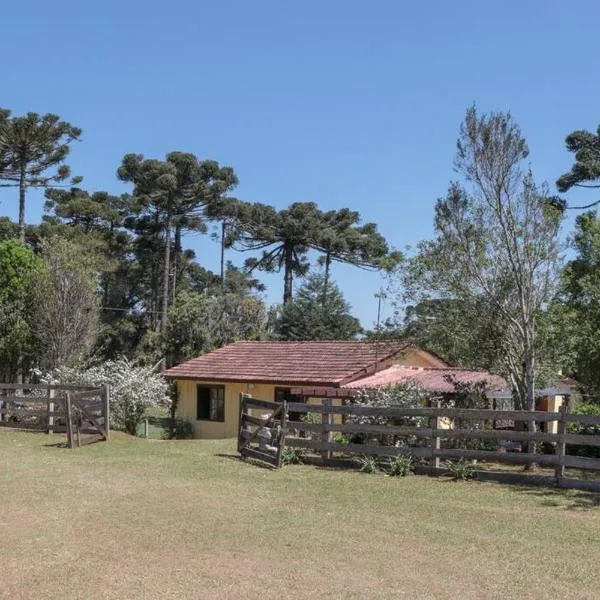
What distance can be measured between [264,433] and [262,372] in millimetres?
11939

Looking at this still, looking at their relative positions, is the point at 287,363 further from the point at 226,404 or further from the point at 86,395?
the point at 86,395

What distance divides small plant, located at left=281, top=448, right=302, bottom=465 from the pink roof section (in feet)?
21.7

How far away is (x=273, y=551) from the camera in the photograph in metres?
7.47

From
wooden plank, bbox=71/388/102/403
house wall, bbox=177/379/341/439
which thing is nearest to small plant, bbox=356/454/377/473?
wooden plank, bbox=71/388/102/403

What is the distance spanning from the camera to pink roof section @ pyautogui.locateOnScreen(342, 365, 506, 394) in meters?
21.0

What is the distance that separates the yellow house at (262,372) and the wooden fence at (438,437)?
916 cm

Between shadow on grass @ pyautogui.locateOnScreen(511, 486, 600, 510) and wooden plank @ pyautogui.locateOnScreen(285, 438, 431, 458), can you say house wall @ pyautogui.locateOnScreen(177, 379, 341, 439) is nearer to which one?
wooden plank @ pyautogui.locateOnScreen(285, 438, 431, 458)

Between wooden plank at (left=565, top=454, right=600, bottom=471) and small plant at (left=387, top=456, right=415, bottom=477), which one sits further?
small plant at (left=387, top=456, right=415, bottom=477)

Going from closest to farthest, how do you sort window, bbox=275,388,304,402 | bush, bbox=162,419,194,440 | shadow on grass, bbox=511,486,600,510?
shadow on grass, bbox=511,486,600,510
window, bbox=275,388,304,402
bush, bbox=162,419,194,440

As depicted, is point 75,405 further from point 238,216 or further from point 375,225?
point 375,225

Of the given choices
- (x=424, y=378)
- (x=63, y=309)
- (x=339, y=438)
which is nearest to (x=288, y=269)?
(x=63, y=309)

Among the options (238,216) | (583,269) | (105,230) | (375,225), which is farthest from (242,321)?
(583,269)

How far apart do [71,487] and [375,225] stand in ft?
125

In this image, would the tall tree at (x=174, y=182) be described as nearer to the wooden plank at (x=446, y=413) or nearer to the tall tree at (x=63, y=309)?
the tall tree at (x=63, y=309)
